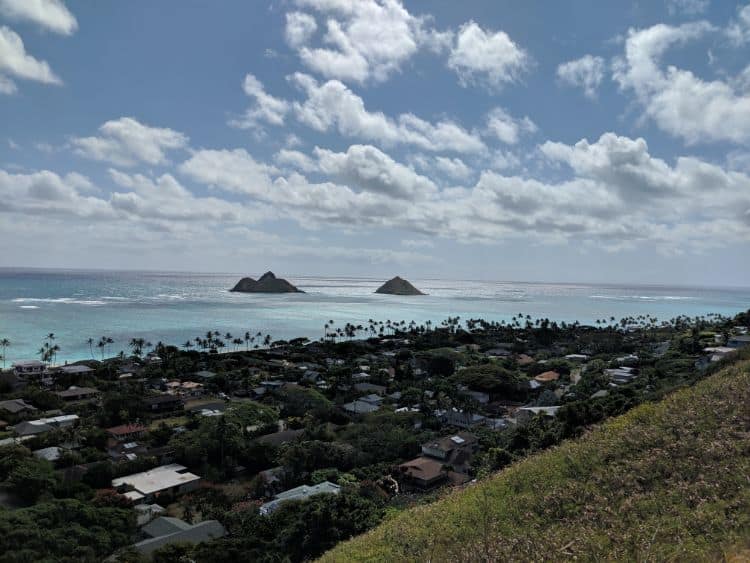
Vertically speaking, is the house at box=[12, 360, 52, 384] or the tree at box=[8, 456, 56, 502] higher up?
the tree at box=[8, 456, 56, 502]

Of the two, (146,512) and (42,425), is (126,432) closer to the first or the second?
(42,425)

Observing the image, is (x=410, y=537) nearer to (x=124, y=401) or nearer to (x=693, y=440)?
(x=693, y=440)

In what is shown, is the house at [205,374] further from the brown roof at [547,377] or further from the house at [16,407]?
the brown roof at [547,377]

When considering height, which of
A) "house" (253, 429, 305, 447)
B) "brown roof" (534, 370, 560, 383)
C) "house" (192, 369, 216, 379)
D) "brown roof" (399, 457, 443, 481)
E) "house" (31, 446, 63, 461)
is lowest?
"house" (192, 369, 216, 379)

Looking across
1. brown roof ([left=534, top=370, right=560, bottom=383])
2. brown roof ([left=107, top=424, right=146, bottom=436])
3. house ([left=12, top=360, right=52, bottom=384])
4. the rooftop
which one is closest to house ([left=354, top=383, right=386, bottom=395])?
brown roof ([left=534, top=370, right=560, bottom=383])

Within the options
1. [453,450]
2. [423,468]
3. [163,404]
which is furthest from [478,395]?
[163,404]

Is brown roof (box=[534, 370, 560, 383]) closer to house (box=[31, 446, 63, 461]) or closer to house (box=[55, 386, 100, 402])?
house (box=[31, 446, 63, 461])
